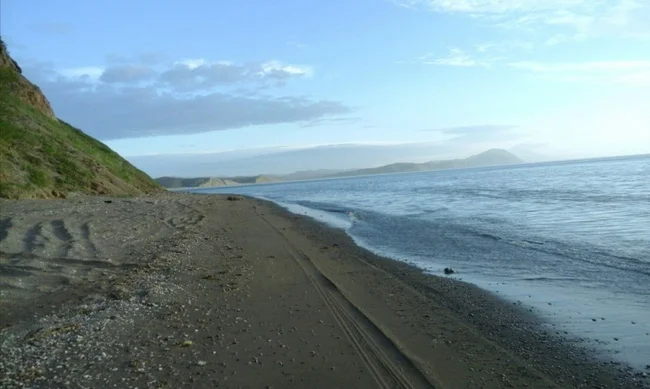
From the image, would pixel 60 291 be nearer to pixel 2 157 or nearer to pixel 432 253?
pixel 432 253

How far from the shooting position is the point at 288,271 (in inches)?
462

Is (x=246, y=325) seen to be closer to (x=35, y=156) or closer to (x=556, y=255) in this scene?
(x=556, y=255)

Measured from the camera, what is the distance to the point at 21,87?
34.2m

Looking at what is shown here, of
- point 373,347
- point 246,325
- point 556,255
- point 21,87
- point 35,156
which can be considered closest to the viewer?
point 373,347

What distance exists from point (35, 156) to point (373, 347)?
22.6 meters

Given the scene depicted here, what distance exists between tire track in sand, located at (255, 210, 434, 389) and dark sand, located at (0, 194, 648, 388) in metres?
0.03

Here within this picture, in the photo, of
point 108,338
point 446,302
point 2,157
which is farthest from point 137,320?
point 2,157

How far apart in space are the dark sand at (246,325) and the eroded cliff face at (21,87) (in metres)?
25.2

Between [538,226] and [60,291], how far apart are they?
18011 millimetres

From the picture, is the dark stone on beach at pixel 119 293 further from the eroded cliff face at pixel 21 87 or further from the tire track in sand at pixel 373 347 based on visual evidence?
the eroded cliff face at pixel 21 87

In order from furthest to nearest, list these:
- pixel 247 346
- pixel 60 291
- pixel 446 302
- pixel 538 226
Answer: pixel 538 226 < pixel 446 302 < pixel 60 291 < pixel 247 346

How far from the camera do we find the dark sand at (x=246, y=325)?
18.7ft

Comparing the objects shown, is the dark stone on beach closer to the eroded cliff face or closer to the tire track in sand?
the tire track in sand

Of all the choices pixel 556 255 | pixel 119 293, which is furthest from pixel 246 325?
pixel 556 255
